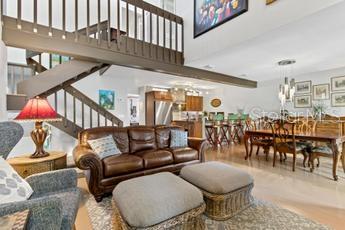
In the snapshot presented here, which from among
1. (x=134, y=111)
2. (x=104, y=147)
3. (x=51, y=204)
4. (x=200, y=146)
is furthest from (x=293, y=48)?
(x=134, y=111)

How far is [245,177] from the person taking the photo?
2.00 m

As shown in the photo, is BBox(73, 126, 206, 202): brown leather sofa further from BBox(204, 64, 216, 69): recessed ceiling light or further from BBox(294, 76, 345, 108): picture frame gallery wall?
BBox(294, 76, 345, 108): picture frame gallery wall

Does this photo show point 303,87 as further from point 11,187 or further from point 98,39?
point 11,187

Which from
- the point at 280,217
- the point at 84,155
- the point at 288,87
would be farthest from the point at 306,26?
the point at 84,155

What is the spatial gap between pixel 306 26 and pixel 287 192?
2380 millimetres

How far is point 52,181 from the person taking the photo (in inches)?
61.2

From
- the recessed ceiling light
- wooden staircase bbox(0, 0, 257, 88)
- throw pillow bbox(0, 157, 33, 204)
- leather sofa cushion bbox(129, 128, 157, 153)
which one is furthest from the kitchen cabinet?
throw pillow bbox(0, 157, 33, 204)

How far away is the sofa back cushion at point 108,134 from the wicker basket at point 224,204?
1.75 m

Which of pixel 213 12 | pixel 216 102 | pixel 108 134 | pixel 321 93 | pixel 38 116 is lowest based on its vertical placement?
pixel 108 134

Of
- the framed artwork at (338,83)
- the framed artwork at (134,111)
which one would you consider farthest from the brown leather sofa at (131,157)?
the framed artwork at (338,83)

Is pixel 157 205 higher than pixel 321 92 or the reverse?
the reverse

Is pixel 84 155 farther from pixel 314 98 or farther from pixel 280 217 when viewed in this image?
pixel 314 98

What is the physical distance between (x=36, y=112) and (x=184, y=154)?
7.44 feet

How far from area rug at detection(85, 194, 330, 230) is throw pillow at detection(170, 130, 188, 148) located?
1.66 metres
